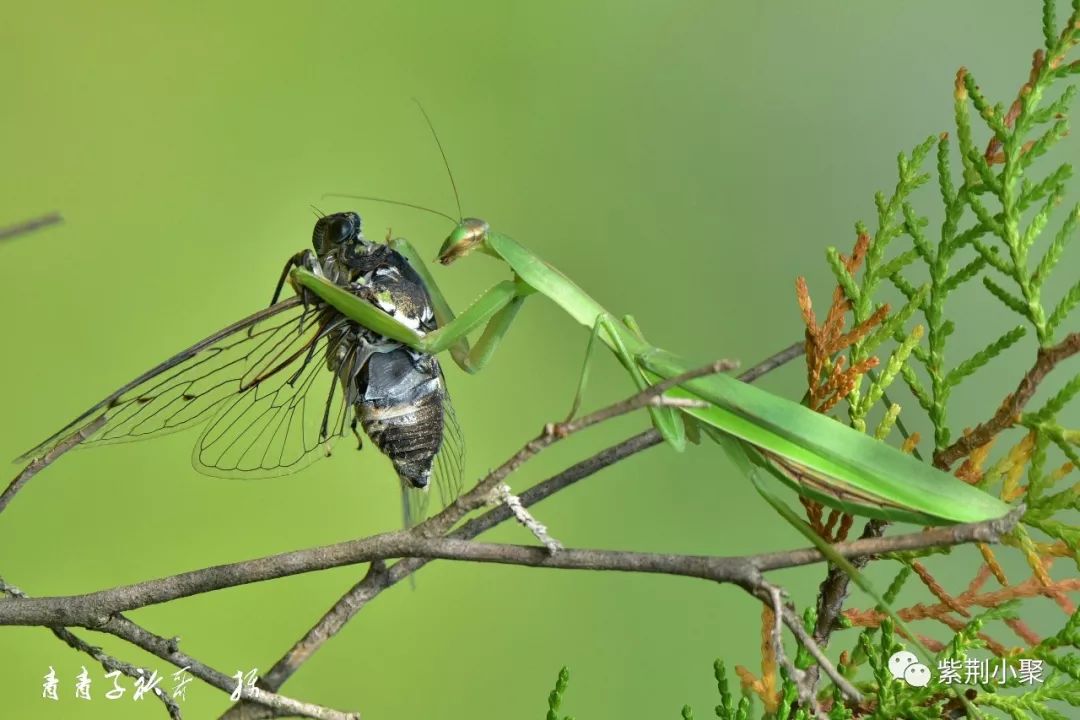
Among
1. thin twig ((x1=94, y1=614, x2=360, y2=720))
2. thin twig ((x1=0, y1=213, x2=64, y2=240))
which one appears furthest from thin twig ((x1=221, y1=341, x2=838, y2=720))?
thin twig ((x1=0, y1=213, x2=64, y2=240))

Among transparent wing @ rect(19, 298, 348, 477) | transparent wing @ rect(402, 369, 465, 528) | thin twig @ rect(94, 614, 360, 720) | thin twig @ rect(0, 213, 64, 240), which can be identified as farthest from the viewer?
transparent wing @ rect(402, 369, 465, 528)

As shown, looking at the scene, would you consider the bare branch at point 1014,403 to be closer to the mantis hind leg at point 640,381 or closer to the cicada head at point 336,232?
the mantis hind leg at point 640,381

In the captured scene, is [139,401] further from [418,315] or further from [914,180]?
[914,180]

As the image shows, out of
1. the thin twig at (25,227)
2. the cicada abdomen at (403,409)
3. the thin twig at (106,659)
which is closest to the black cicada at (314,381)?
the cicada abdomen at (403,409)

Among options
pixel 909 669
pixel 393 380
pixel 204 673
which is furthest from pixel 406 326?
pixel 909 669

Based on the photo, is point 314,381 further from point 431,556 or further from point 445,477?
point 431,556

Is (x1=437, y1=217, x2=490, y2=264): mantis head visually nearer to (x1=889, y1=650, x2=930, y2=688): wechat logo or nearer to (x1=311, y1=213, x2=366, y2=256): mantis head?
(x1=311, y1=213, x2=366, y2=256): mantis head
